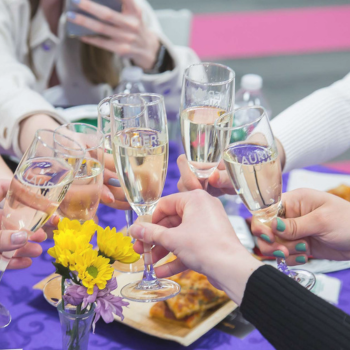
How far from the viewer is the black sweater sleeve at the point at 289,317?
78cm

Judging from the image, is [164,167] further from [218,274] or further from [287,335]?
[287,335]

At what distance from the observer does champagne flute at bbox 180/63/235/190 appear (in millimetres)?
984

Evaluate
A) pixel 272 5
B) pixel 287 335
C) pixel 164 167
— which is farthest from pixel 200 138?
pixel 272 5

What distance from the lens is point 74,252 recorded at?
731 mm

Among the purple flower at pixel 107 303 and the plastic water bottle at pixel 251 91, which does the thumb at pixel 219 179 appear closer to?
the purple flower at pixel 107 303

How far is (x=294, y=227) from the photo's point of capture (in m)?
1.00

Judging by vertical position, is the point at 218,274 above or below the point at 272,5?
above

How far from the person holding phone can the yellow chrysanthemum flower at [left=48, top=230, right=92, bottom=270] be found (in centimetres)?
93

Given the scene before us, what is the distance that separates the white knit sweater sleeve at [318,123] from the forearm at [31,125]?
1.98 ft

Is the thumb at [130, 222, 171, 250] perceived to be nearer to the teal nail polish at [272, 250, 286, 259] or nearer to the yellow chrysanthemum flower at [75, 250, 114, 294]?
the yellow chrysanthemum flower at [75, 250, 114, 294]

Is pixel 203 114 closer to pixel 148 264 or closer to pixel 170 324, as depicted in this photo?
pixel 148 264

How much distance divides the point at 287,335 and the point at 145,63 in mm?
1399

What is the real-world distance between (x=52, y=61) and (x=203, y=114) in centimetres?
120

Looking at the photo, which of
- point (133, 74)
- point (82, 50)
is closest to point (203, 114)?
point (133, 74)
